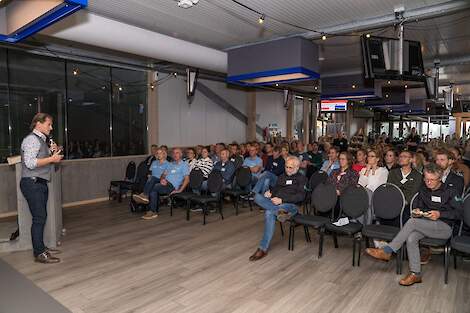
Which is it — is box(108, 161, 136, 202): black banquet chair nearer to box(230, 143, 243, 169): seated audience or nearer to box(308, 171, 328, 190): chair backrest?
box(230, 143, 243, 169): seated audience

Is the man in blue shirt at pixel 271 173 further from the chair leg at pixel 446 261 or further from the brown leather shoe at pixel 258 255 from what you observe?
the chair leg at pixel 446 261

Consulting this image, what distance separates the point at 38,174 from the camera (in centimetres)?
408

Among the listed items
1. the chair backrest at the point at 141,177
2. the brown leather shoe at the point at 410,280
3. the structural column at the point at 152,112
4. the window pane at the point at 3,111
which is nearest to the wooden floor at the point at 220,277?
the brown leather shoe at the point at 410,280

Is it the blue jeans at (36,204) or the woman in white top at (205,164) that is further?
the woman in white top at (205,164)

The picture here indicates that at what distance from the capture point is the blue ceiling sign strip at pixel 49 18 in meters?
2.98

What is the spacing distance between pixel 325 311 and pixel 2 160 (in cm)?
683

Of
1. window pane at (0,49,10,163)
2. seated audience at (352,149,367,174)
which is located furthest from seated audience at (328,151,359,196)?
window pane at (0,49,10,163)

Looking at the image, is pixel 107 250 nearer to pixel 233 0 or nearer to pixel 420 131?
pixel 233 0

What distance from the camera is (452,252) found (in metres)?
3.73

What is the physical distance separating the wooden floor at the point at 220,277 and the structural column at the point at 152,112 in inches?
165

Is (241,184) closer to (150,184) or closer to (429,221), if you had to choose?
(150,184)

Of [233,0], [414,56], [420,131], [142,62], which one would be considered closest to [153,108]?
[142,62]

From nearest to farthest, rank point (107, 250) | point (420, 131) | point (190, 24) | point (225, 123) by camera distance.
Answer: point (107, 250) → point (190, 24) → point (225, 123) → point (420, 131)

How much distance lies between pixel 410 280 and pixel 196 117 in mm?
8012
